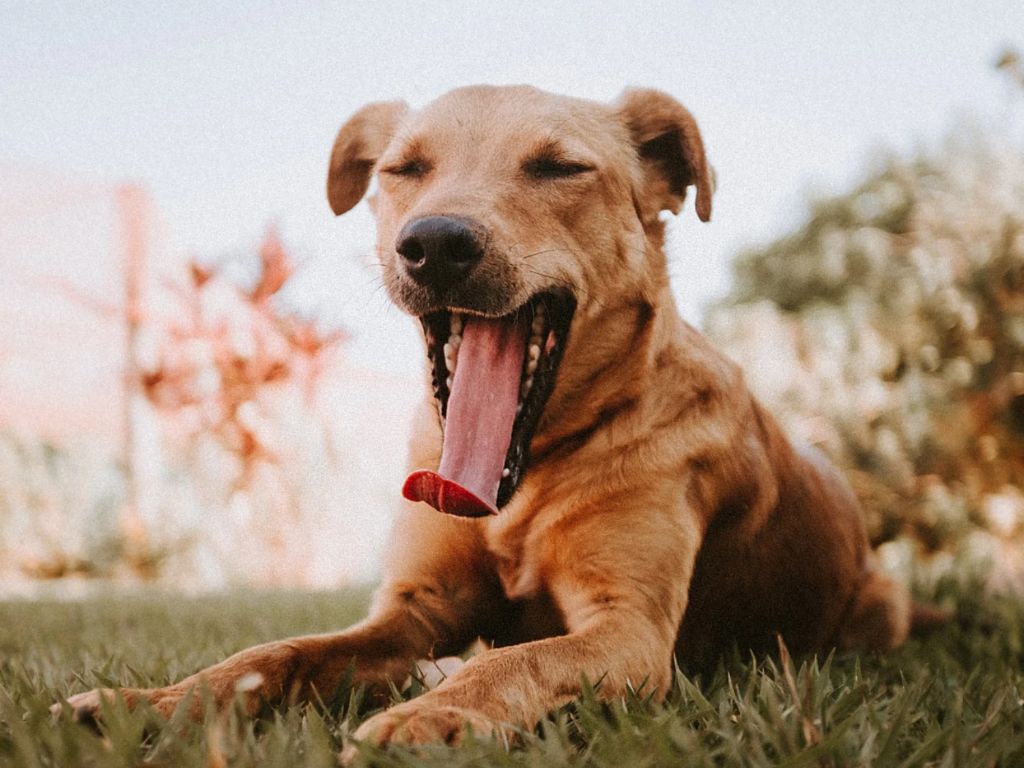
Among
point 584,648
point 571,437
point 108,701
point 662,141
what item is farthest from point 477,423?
point 662,141

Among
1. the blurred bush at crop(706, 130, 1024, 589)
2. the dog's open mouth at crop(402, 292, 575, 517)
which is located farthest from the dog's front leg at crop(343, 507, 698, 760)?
the blurred bush at crop(706, 130, 1024, 589)

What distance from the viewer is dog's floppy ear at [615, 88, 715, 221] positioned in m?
3.06

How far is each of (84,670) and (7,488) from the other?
8454 millimetres

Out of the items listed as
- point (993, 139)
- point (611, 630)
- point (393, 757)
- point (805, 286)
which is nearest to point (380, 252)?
point (611, 630)

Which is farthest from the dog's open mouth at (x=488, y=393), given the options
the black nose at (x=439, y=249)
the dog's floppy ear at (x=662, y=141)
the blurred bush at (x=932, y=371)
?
the blurred bush at (x=932, y=371)

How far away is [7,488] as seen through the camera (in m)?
9.56

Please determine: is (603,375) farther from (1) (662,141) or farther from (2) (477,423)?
(1) (662,141)

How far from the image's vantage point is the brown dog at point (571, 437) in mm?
2322

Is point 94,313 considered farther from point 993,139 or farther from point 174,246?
point 993,139

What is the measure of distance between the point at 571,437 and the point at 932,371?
351 inches

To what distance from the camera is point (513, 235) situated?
250 centimetres

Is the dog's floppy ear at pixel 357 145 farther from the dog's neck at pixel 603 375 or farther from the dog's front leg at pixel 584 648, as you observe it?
the dog's front leg at pixel 584 648

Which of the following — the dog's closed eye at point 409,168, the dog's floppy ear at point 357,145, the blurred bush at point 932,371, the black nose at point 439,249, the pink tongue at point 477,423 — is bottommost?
the blurred bush at point 932,371

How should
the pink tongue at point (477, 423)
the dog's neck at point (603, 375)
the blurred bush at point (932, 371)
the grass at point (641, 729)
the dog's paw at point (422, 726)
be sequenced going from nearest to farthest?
1. the grass at point (641, 729)
2. the dog's paw at point (422, 726)
3. the pink tongue at point (477, 423)
4. the dog's neck at point (603, 375)
5. the blurred bush at point (932, 371)
